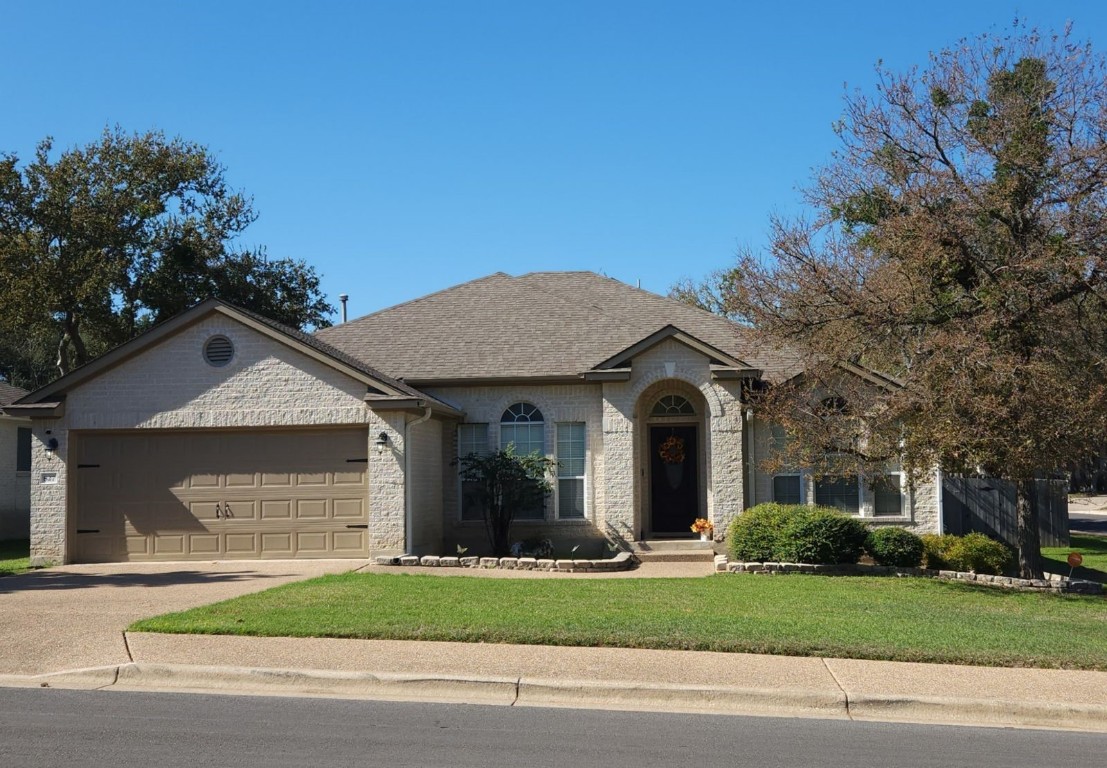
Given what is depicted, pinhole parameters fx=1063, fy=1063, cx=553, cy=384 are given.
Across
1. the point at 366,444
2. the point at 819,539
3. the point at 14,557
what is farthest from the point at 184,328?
the point at 819,539

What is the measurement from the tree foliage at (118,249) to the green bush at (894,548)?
2218 cm

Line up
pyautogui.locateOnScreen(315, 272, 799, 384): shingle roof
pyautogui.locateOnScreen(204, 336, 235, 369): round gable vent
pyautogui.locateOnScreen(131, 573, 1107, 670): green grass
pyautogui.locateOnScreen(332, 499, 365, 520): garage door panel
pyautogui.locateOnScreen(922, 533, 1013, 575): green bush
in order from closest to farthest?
1. pyautogui.locateOnScreen(131, 573, 1107, 670): green grass
2. pyautogui.locateOnScreen(922, 533, 1013, 575): green bush
3. pyautogui.locateOnScreen(332, 499, 365, 520): garage door panel
4. pyautogui.locateOnScreen(204, 336, 235, 369): round gable vent
5. pyautogui.locateOnScreen(315, 272, 799, 384): shingle roof

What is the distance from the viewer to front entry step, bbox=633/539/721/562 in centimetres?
1878

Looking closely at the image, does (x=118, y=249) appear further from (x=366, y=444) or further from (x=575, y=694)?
(x=575, y=694)

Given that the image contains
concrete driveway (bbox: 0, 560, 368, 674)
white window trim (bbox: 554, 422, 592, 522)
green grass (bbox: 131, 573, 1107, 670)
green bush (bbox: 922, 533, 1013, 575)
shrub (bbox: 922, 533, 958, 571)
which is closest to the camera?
concrete driveway (bbox: 0, 560, 368, 674)

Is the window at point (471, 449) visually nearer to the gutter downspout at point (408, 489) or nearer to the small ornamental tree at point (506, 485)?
the small ornamental tree at point (506, 485)

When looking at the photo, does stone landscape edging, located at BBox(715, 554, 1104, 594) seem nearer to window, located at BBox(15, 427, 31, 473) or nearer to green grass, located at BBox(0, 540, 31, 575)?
green grass, located at BBox(0, 540, 31, 575)

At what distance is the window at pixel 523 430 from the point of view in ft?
66.9

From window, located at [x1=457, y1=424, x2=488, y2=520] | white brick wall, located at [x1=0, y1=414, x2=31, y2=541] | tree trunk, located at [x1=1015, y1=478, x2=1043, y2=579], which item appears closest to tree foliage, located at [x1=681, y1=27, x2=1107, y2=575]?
tree trunk, located at [x1=1015, y1=478, x2=1043, y2=579]

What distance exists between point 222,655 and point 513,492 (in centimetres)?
976

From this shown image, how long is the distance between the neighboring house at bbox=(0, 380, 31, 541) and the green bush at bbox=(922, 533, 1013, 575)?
20.8m

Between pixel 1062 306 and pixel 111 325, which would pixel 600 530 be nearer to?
pixel 1062 306

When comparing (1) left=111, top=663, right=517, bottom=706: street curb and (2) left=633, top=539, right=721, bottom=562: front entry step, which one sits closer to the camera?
(1) left=111, top=663, right=517, bottom=706: street curb

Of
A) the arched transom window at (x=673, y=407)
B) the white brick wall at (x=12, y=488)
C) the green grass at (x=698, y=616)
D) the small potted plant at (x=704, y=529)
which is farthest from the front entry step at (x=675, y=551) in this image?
the white brick wall at (x=12, y=488)
